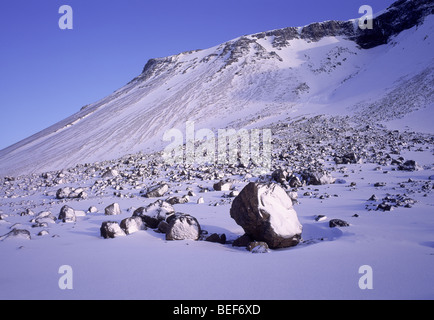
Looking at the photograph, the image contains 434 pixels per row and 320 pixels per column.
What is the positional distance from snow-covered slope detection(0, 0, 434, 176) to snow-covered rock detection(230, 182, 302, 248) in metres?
17.7

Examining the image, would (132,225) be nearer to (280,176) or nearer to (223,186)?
(223,186)

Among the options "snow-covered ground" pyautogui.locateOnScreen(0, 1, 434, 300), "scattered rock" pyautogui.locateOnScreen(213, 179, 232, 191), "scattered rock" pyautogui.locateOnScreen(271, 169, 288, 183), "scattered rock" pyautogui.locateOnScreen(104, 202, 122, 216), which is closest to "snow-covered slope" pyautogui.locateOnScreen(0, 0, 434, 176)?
"snow-covered ground" pyautogui.locateOnScreen(0, 1, 434, 300)

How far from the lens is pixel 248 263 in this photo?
299 cm

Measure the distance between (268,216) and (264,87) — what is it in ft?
101

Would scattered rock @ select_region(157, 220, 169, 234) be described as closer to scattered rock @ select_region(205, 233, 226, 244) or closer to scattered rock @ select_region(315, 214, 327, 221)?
scattered rock @ select_region(205, 233, 226, 244)

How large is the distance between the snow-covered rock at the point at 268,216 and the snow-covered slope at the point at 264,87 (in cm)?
1765

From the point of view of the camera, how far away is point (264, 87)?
106 feet

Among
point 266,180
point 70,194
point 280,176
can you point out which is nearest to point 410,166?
point 280,176

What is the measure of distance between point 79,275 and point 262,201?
2639 millimetres

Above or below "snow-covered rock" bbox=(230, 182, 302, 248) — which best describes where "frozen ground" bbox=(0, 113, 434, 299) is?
below

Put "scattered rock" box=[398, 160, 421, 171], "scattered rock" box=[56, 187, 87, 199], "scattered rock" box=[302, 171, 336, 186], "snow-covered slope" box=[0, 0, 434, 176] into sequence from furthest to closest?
"snow-covered slope" box=[0, 0, 434, 176] < "scattered rock" box=[56, 187, 87, 199] < "scattered rock" box=[398, 160, 421, 171] < "scattered rock" box=[302, 171, 336, 186]

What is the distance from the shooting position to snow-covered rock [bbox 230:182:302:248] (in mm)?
3768

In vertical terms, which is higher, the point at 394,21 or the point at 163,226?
the point at 394,21
